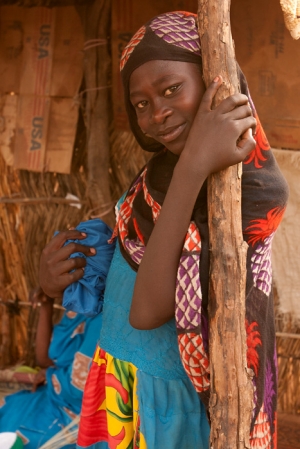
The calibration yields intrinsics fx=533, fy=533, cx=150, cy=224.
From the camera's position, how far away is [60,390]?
3027 millimetres

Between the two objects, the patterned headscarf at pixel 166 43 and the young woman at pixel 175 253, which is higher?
the patterned headscarf at pixel 166 43

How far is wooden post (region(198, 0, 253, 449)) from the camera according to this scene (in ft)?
4.34

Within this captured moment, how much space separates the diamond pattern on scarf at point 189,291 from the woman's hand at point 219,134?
23cm

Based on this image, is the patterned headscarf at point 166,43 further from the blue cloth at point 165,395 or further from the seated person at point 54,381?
the seated person at point 54,381

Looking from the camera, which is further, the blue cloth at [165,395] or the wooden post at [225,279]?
the blue cloth at [165,395]

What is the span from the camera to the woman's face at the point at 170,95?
4.48 feet

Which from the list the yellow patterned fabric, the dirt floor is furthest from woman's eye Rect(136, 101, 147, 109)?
the dirt floor

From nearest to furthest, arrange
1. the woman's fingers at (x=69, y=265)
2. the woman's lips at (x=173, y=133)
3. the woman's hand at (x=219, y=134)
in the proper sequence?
1. the woman's hand at (x=219, y=134)
2. the woman's lips at (x=173, y=133)
3. the woman's fingers at (x=69, y=265)

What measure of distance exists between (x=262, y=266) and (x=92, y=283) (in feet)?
2.04

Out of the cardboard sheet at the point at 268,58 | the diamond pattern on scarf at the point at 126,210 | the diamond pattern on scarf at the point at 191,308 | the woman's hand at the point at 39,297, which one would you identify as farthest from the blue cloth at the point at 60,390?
the diamond pattern on scarf at the point at 191,308

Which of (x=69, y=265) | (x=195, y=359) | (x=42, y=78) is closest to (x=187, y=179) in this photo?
(x=195, y=359)

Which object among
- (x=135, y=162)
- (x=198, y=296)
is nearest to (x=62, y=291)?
(x=198, y=296)

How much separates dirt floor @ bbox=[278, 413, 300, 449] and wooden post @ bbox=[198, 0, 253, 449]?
1.67 meters

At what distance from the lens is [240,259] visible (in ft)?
4.38
